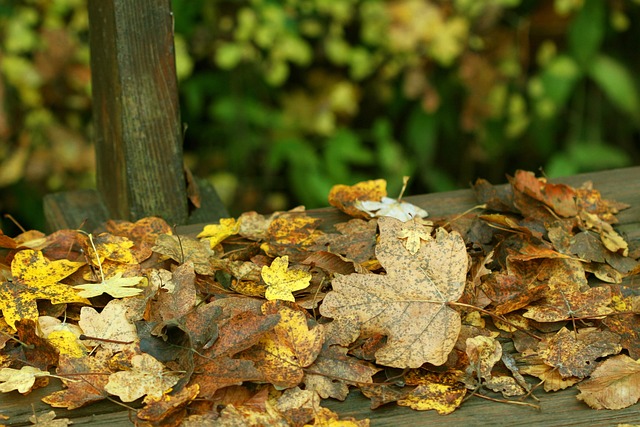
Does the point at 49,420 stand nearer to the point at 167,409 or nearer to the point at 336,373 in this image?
the point at 167,409

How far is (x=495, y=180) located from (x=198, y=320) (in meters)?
2.68

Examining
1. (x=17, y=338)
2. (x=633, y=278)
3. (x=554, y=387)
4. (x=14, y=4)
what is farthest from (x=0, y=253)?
(x=14, y=4)

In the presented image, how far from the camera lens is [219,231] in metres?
1.33

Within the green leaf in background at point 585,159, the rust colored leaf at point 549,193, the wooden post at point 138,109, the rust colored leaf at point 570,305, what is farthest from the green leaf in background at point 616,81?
the rust colored leaf at point 570,305

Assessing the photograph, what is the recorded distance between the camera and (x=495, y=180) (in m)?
3.57

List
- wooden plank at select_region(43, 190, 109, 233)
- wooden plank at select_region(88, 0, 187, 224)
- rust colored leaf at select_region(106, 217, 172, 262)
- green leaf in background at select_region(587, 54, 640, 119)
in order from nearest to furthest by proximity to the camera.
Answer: rust colored leaf at select_region(106, 217, 172, 262), wooden plank at select_region(88, 0, 187, 224), wooden plank at select_region(43, 190, 109, 233), green leaf in background at select_region(587, 54, 640, 119)

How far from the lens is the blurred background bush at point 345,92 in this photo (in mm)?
3045

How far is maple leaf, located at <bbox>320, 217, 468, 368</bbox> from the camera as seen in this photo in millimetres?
1015

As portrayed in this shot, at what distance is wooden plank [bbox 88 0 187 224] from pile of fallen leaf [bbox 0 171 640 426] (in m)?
0.23

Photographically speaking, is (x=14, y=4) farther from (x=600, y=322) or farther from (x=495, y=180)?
(x=600, y=322)

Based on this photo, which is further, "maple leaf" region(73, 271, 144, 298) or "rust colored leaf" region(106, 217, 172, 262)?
"rust colored leaf" region(106, 217, 172, 262)

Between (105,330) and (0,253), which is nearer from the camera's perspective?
(105,330)

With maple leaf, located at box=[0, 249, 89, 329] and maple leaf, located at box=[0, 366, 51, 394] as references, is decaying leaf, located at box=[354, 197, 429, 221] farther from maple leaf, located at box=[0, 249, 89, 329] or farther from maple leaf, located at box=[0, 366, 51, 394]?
maple leaf, located at box=[0, 366, 51, 394]


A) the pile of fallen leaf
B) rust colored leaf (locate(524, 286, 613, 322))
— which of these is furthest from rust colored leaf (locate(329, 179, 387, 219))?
rust colored leaf (locate(524, 286, 613, 322))
